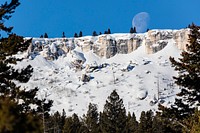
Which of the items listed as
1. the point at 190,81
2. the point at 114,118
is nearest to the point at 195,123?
the point at 190,81

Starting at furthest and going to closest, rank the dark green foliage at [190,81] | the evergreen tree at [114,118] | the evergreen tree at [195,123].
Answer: the evergreen tree at [114,118] → the dark green foliage at [190,81] → the evergreen tree at [195,123]

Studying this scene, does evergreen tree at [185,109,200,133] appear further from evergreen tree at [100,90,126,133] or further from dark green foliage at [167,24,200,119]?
evergreen tree at [100,90,126,133]

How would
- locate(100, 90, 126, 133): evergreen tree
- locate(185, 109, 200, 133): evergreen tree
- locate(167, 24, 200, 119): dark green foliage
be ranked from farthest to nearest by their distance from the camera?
1. locate(100, 90, 126, 133): evergreen tree
2. locate(167, 24, 200, 119): dark green foliage
3. locate(185, 109, 200, 133): evergreen tree

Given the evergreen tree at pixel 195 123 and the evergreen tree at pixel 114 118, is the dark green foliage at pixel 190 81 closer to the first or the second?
the evergreen tree at pixel 195 123

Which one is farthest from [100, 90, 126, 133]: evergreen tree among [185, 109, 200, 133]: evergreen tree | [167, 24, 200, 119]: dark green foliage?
[185, 109, 200, 133]: evergreen tree

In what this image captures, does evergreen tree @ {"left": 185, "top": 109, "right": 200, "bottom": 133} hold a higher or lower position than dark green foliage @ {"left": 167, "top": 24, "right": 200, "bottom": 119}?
lower

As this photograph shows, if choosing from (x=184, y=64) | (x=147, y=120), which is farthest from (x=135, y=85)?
(x=184, y=64)

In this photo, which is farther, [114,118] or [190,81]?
[114,118]

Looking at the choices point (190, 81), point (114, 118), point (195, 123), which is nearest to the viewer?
point (195, 123)

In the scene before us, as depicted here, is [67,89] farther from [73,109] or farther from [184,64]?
[184,64]

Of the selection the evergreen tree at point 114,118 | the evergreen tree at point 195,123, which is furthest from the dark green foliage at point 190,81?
the evergreen tree at point 114,118

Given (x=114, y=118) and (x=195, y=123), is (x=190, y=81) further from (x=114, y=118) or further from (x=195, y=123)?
(x=114, y=118)

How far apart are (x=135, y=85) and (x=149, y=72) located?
18.1m

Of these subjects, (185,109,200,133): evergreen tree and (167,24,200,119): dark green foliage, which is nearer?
(185,109,200,133): evergreen tree
